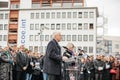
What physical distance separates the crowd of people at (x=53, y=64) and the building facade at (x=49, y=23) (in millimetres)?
65807

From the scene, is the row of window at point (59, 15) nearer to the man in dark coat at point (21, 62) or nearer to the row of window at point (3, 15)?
the row of window at point (3, 15)

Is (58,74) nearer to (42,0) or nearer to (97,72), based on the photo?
(97,72)

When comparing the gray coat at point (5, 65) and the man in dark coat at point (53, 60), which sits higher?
the man in dark coat at point (53, 60)

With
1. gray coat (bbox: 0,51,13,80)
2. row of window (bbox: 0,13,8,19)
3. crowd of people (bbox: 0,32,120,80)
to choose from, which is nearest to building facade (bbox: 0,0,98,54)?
row of window (bbox: 0,13,8,19)

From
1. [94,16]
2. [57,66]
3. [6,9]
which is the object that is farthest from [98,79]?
[6,9]

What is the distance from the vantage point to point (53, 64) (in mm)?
10352

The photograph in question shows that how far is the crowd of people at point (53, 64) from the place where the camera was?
408 inches

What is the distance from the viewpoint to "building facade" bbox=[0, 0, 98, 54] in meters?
88.9

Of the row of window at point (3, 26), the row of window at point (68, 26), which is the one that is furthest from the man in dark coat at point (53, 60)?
the row of window at point (3, 26)

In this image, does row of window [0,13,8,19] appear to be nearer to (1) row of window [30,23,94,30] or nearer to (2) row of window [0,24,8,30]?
(2) row of window [0,24,8,30]

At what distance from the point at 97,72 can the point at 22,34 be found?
A: 7049 centimetres

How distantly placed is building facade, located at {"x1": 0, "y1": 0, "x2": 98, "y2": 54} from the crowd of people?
6581 cm

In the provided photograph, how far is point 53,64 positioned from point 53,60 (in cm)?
11

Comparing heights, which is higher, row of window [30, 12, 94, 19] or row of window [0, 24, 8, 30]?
row of window [30, 12, 94, 19]
